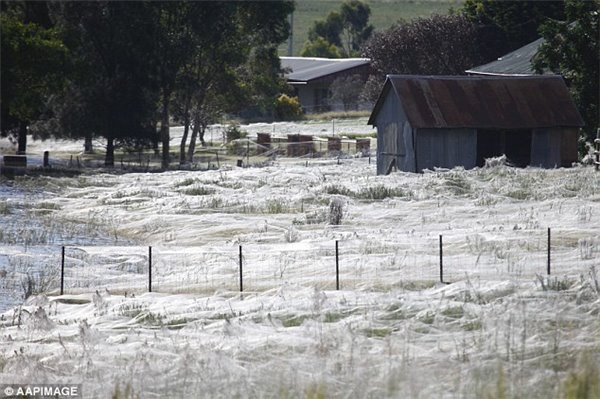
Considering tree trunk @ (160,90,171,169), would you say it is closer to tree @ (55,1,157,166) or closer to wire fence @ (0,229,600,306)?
tree @ (55,1,157,166)

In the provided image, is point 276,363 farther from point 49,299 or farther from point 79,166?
point 79,166

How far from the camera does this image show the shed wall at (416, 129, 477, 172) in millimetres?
35625

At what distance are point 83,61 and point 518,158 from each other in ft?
60.7

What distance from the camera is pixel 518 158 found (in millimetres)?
37000

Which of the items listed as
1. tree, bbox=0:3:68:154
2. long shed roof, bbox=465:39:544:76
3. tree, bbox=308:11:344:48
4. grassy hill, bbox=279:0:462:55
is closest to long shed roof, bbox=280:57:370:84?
long shed roof, bbox=465:39:544:76

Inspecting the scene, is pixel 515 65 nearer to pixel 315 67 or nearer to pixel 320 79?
pixel 320 79

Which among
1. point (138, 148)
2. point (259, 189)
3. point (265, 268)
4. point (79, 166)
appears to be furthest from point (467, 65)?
point (265, 268)

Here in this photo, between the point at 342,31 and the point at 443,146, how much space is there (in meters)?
95.2

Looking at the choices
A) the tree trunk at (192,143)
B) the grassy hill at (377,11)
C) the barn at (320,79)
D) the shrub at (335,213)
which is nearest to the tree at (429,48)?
the barn at (320,79)

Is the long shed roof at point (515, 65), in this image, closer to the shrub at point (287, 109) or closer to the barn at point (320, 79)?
the shrub at point (287, 109)

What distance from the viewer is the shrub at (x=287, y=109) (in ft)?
240

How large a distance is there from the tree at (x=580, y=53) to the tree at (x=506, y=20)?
17638 millimetres

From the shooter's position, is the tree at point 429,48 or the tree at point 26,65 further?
the tree at point 429,48

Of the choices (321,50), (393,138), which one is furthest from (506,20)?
(321,50)
